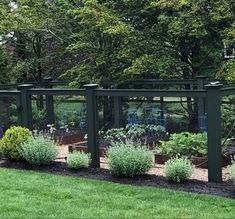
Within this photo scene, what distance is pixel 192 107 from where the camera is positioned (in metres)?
11.0

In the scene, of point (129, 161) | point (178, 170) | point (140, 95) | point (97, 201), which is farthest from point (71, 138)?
point (97, 201)

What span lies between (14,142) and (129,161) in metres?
2.26

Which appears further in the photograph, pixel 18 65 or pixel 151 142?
pixel 18 65

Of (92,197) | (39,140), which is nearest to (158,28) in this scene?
(39,140)

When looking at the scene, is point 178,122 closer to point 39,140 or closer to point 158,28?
point 158,28

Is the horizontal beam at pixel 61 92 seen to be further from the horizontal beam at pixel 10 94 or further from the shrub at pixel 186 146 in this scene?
the shrub at pixel 186 146

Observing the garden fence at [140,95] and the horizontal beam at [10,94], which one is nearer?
the garden fence at [140,95]

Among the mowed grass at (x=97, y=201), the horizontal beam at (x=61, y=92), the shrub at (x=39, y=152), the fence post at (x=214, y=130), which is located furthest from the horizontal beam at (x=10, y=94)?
the fence post at (x=214, y=130)

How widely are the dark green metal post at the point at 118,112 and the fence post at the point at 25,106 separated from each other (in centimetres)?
250

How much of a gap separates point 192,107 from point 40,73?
593cm

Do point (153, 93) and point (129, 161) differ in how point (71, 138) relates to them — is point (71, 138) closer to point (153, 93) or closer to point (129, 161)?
point (153, 93)

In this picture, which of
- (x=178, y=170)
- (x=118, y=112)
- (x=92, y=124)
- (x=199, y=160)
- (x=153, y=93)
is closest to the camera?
(x=178, y=170)

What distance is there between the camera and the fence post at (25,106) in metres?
8.66

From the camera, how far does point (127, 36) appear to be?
1166 centimetres
